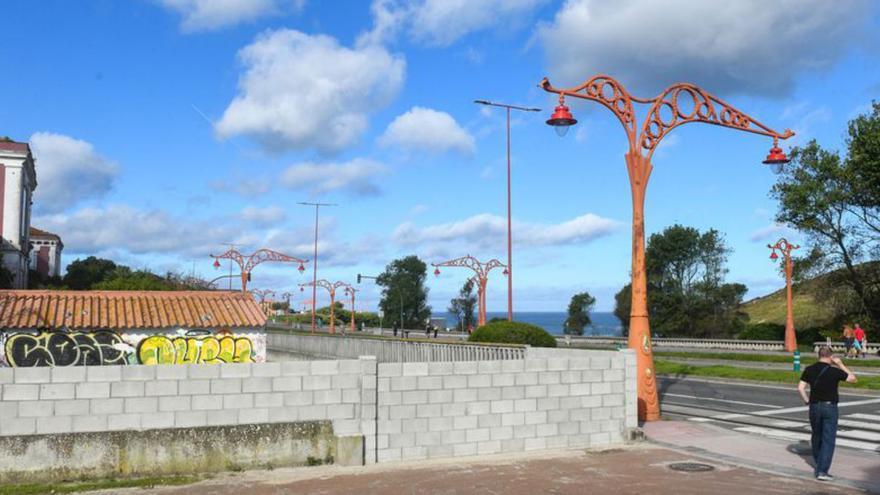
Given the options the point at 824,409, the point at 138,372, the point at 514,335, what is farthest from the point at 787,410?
the point at 138,372

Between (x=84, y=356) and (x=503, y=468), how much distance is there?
10.2 m

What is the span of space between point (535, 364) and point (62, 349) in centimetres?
984

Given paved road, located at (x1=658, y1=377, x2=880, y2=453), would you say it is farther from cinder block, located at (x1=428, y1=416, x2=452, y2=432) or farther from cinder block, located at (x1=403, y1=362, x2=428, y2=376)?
cinder block, located at (x1=403, y1=362, x2=428, y2=376)

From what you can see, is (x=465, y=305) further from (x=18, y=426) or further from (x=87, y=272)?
(x=18, y=426)

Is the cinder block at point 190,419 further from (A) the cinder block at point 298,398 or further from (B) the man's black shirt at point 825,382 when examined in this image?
(B) the man's black shirt at point 825,382

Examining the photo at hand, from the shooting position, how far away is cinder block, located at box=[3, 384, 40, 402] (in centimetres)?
993

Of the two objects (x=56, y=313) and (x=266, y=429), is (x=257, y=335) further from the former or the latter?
(x=266, y=429)

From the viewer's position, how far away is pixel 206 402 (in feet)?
35.2

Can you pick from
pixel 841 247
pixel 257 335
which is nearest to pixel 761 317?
pixel 841 247

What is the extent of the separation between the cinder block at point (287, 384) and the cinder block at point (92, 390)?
2.18 meters

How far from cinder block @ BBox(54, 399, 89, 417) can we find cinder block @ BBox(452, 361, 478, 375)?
5.14 meters

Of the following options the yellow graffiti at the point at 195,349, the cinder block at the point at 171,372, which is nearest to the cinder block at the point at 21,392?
the cinder block at the point at 171,372

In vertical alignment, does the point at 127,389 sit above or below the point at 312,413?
above

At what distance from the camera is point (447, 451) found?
1181 centimetres
